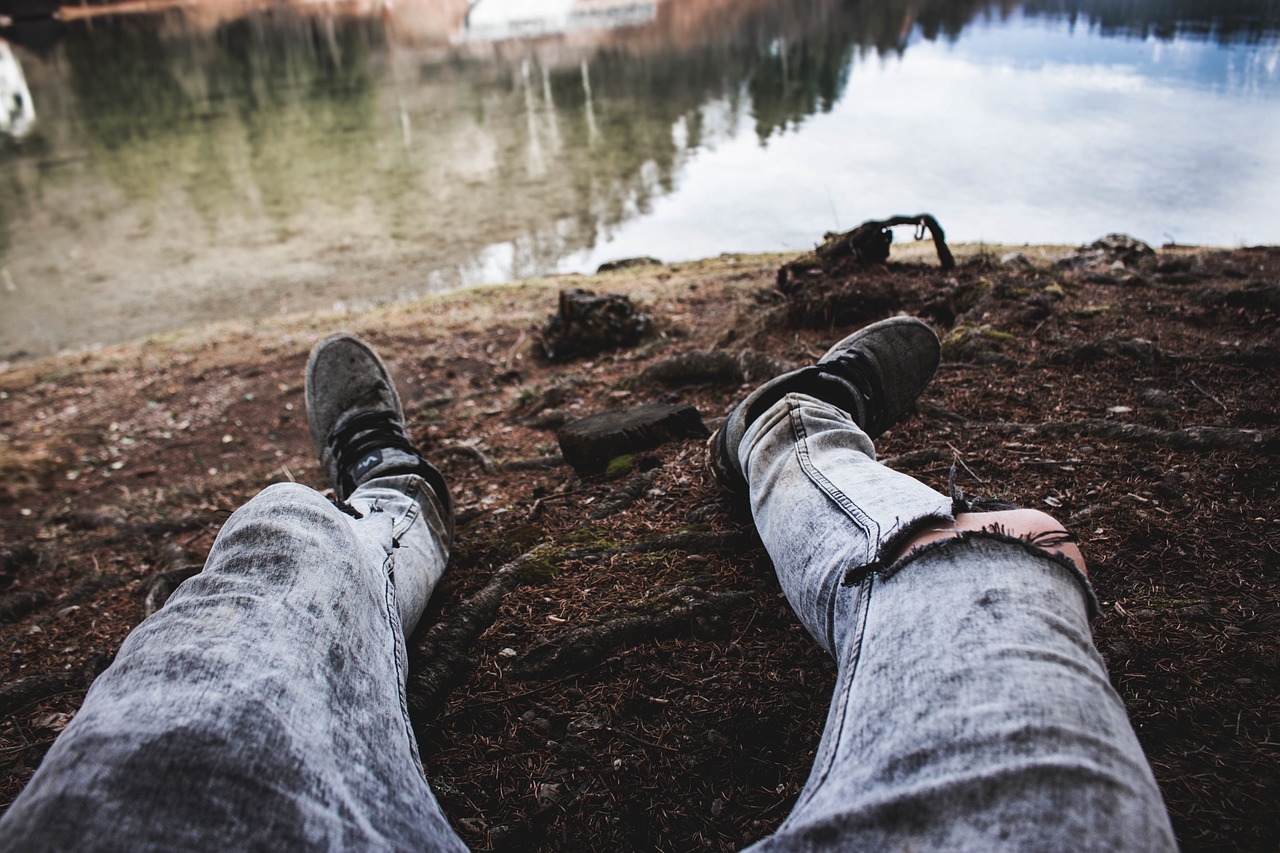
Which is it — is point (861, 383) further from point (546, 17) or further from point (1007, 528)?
point (546, 17)

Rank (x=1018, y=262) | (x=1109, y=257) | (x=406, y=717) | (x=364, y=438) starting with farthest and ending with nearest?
(x=1109, y=257), (x=1018, y=262), (x=364, y=438), (x=406, y=717)

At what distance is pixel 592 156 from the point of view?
18969 mm

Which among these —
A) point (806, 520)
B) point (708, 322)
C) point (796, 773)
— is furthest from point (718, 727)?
point (708, 322)

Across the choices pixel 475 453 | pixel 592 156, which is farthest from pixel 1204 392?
pixel 592 156

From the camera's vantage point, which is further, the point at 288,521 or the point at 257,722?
the point at 288,521

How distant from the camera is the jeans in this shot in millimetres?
792

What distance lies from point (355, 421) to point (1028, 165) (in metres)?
15.8

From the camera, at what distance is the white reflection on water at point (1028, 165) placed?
11.0 m

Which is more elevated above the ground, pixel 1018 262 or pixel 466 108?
pixel 466 108

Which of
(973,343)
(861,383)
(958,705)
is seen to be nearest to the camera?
(958,705)

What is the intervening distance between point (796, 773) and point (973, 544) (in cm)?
58

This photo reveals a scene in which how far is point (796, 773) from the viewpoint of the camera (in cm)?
130

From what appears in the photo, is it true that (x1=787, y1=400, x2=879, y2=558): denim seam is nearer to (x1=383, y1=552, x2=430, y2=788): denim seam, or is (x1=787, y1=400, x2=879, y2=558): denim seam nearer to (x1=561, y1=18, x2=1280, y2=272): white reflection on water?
(x1=383, y1=552, x2=430, y2=788): denim seam

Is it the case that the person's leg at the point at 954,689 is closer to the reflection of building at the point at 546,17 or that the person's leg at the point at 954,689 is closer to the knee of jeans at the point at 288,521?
the knee of jeans at the point at 288,521
